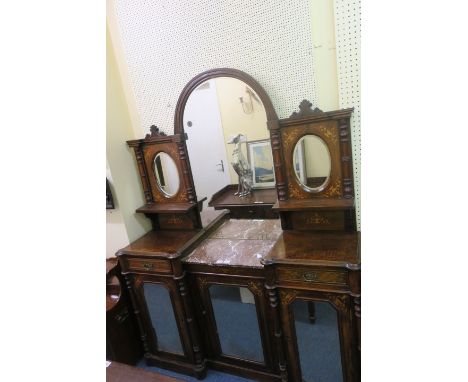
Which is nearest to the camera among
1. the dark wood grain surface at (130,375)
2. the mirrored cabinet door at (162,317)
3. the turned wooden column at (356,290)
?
the dark wood grain surface at (130,375)

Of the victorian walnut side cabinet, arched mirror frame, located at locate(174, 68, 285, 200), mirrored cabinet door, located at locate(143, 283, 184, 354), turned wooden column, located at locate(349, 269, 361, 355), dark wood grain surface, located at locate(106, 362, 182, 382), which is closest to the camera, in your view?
dark wood grain surface, located at locate(106, 362, 182, 382)

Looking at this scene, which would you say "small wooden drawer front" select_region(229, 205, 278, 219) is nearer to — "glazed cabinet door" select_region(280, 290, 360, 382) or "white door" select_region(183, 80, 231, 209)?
"white door" select_region(183, 80, 231, 209)

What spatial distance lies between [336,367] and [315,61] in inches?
56.9

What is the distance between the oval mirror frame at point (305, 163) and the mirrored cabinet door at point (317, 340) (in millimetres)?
546

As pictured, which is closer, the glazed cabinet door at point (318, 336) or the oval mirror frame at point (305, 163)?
the glazed cabinet door at point (318, 336)

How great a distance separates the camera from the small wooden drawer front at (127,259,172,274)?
1.52 metres

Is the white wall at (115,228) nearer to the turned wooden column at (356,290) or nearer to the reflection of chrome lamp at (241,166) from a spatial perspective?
the reflection of chrome lamp at (241,166)

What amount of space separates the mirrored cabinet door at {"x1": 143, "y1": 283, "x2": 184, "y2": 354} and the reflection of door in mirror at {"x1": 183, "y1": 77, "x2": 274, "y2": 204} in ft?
2.12

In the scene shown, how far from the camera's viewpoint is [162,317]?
5.51ft

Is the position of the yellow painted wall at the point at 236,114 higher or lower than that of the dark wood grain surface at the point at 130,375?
higher

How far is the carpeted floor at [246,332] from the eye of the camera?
4.18ft

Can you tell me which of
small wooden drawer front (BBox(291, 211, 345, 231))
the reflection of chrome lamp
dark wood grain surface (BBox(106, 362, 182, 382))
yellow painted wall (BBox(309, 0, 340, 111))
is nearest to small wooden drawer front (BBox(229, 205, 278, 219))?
the reflection of chrome lamp

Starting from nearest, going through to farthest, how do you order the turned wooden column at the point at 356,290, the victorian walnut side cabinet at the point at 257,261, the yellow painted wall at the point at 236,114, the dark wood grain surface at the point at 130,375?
the dark wood grain surface at the point at 130,375 < the turned wooden column at the point at 356,290 < the victorian walnut side cabinet at the point at 257,261 < the yellow painted wall at the point at 236,114

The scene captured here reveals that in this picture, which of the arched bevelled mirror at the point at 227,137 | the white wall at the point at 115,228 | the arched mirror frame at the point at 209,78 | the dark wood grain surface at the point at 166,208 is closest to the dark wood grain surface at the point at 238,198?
the arched bevelled mirror at the point at 227,137
